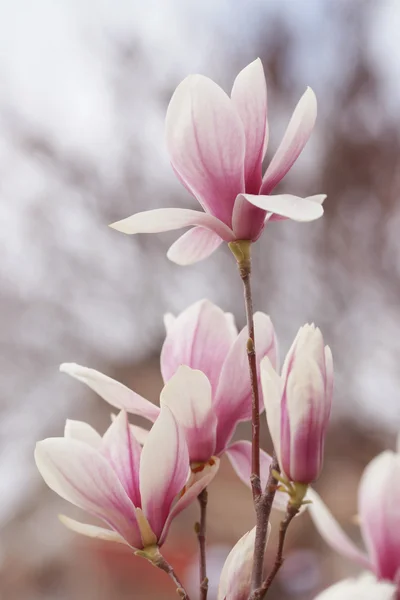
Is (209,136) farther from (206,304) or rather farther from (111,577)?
(111,577)

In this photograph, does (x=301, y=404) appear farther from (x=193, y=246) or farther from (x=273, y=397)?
(x=193, y=246)

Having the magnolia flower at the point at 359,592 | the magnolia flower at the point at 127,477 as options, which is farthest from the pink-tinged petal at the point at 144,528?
the magnolia flower at the point at 359,592

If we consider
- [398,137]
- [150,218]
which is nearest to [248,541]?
[150,218]

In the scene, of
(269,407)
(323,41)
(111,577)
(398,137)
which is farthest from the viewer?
(323,41)

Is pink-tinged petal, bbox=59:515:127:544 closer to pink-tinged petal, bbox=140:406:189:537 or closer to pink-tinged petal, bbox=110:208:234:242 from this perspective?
pink-tinged petal, bbox=140:406:189:537

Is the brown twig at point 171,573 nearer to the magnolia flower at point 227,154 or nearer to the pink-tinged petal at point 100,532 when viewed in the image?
the pink-tinged petal at point 100,532

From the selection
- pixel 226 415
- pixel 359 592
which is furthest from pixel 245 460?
pixel 359 592

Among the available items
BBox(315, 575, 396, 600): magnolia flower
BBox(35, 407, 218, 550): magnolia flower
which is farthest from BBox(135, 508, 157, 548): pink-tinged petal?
BBox(315, 575, 396, 600): magnolia flower
